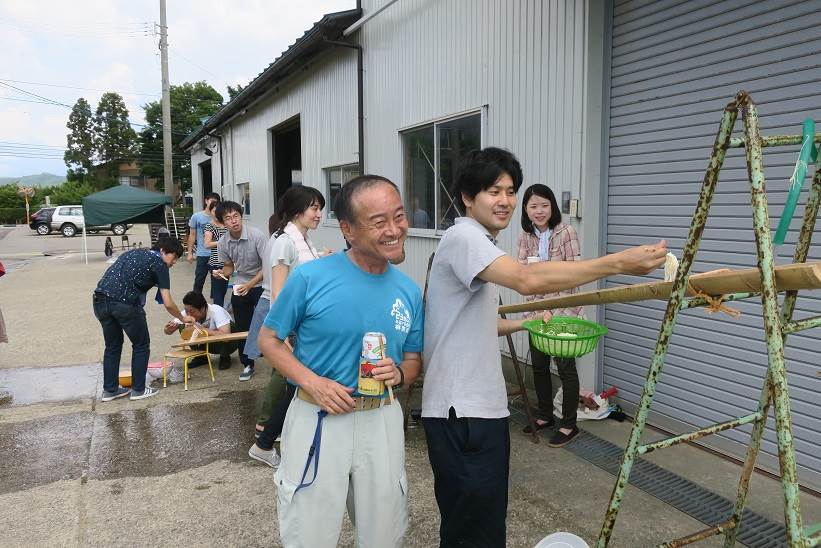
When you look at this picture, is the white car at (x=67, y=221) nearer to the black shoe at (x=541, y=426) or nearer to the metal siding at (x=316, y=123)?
the metal siding at (x=316, y=123)

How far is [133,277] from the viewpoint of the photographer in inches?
203

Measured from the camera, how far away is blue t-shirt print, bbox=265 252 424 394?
1.93 metres

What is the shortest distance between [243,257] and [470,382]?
14.7 feet

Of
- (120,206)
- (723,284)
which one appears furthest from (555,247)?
(120,206)

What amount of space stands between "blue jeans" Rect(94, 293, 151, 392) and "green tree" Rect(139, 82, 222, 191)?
45316 mm

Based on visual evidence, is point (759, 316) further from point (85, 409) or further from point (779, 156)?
point (85, 409)

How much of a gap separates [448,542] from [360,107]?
7128 millimetres

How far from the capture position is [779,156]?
3346 mm

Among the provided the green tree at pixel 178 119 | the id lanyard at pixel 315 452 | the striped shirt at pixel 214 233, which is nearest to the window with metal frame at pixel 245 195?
the striped shirt at pixel 214 233

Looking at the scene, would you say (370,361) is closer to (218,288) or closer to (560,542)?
(560,542)

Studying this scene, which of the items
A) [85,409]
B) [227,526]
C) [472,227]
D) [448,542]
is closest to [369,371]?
[472,227]

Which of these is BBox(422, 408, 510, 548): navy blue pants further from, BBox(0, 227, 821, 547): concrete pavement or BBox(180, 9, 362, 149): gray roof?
BBox(180, 9, 362, 149): gray roof

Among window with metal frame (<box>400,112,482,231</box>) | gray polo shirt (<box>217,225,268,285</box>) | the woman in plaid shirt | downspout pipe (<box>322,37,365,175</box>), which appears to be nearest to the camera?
the woman in plaid shirt

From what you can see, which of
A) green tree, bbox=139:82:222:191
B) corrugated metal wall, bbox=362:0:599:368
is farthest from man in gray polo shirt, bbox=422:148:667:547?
green tree, bbox=139:82:222:191
